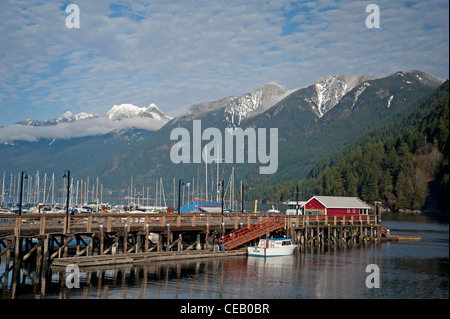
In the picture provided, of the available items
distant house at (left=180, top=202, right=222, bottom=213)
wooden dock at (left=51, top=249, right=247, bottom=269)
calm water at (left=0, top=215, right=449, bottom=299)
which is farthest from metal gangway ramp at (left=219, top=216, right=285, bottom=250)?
distant house at (left=180, top=202, right=222, bottom=213)

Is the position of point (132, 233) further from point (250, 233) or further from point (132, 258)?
point (250, 233)

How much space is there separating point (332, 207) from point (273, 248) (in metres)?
33.6

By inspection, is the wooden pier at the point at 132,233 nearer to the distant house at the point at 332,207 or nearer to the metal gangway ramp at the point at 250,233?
the metal gangway ramp at the point at 250,233

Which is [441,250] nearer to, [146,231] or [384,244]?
[384,244]

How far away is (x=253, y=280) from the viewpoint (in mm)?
48250

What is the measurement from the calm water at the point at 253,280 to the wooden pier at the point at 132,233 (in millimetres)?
2287

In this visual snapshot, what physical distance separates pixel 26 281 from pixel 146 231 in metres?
16.3

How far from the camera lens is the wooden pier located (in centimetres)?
4625

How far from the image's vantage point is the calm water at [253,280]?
4081 cm

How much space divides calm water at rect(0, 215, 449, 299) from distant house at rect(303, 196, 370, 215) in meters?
29.0

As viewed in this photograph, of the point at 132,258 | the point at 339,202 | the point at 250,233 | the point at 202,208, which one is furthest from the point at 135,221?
the point at 202,208

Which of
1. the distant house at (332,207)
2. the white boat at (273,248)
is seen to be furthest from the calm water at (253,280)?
the distant house at (332,207)

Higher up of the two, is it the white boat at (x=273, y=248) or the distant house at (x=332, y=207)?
the distant house at (x=332, y=207)

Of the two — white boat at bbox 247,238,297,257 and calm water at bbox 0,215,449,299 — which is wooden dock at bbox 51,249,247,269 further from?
white boat at bbox 247,238,297,257
